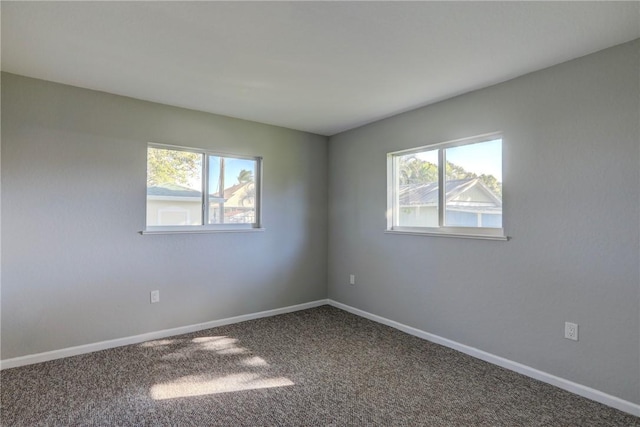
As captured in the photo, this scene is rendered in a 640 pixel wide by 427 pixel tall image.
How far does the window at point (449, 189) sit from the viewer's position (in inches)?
108

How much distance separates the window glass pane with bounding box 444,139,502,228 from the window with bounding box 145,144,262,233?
2143mm

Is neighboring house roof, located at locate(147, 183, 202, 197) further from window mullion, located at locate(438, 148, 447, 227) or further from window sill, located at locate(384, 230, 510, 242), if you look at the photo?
window mullion, located at locate(438, 148, 447, 227)

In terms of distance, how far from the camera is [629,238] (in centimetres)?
200

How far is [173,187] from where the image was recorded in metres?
3.31

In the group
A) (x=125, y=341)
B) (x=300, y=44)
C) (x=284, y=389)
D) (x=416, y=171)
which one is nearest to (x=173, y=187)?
(x=125, y=341)

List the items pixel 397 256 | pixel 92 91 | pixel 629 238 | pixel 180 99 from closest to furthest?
1. pixel 629 238
2. pixel 92 91
3. pixel 180 99
4. pixel 397 256

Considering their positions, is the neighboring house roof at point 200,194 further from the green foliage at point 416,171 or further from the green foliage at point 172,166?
the green foliage at point 416,171

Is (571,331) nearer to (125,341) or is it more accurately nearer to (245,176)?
(245,176)

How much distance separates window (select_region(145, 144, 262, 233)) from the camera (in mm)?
3211

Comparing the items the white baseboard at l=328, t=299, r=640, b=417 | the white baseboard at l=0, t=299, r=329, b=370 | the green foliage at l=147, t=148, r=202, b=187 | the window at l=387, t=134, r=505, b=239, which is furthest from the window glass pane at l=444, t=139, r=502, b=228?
the green foliage at l=147, t=148, r=202, b=187

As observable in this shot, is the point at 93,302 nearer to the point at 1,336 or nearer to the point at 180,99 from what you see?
the point at 1,336

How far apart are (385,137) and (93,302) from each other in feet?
10.7

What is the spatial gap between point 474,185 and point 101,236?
332cm

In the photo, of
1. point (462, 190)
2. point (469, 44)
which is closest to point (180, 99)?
point (469, 44)
